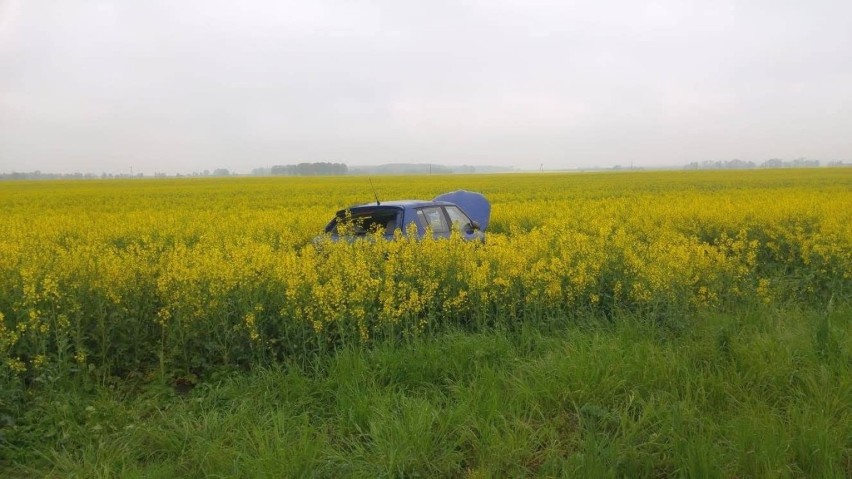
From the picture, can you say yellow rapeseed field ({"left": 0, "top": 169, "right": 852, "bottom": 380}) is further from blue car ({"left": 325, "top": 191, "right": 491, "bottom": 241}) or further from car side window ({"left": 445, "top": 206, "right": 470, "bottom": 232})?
car side window ({"left": 445, "top": 206, "right": 470, "bottom": 232})

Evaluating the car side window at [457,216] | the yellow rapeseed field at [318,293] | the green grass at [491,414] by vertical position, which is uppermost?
the car side window at [457,216]

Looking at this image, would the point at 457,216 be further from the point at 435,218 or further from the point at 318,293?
the point at 318,293

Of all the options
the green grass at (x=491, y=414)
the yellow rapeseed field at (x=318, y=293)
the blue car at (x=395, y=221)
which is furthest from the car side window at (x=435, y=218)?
the green grass at (x=491, y=414)

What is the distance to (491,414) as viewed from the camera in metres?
3.59

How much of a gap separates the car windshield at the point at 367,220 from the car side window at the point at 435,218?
0.42m

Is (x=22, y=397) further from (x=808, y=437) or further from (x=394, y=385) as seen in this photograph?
(x=808, y=437)

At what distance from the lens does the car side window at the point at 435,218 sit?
25.3ft

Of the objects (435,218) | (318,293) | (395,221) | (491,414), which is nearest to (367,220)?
(395,221)

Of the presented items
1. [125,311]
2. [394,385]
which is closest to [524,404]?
[394,385]

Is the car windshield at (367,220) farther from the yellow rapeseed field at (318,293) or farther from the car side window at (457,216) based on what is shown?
the car side window at (457,216)

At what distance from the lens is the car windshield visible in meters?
7.24

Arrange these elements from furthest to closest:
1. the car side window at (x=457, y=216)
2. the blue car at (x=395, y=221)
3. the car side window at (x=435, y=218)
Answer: the car side window at (x=457, y=216), the car side window at (x=435, y=218), the blue car at (x=395, y=221)

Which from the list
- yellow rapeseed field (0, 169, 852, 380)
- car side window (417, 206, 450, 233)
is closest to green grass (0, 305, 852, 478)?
yellow rapeseed field (0, 169, 852, 380)

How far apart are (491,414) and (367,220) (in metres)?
4.41
